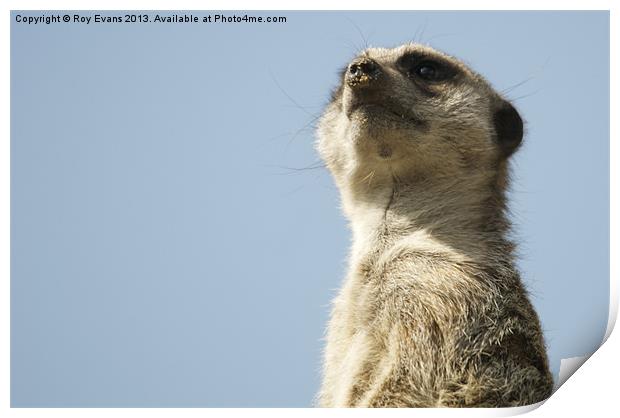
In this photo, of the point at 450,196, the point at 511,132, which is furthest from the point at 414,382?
the point at 511,132

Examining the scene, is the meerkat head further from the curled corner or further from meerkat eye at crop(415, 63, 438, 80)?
the curled corner

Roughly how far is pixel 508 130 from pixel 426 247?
0.99 meters

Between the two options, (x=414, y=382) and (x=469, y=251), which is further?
(x=469, y=251)

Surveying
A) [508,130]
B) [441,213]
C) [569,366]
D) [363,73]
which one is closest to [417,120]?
[363,73]

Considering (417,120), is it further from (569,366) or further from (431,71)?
(569,366)

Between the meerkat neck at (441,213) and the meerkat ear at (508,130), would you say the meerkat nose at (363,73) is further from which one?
the meerkat ear at (508,130)

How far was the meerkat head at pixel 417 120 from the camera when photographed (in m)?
6.28

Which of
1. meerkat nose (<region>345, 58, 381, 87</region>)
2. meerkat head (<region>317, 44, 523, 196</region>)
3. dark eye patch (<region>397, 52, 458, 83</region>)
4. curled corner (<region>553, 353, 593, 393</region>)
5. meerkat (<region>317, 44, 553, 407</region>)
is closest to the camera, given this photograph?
meerkat (<region>317, 44, 553, 407</region>)

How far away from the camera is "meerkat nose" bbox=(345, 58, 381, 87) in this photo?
6.18 meters

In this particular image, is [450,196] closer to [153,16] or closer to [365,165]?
[365,165]

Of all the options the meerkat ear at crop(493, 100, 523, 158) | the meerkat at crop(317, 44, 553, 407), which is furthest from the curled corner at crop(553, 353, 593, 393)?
the meerkat ear at crop(493, 100, 523, 158)

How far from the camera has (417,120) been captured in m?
6.38
